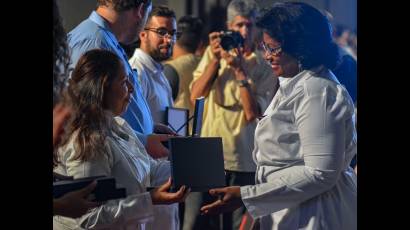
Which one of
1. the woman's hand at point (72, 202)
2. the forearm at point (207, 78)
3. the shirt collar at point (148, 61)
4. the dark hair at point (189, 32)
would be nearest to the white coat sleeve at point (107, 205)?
the woman's hand at point (72, 202)

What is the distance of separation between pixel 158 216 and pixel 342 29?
9.44 ft

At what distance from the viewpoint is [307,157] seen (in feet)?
9.35

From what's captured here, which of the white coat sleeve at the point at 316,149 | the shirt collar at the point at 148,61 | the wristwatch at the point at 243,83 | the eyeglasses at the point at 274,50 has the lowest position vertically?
the white coat sleeve at the point at 316,149

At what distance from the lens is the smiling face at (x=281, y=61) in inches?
118

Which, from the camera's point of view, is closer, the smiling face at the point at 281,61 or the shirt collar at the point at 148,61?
the smiling face at the point at 281,61

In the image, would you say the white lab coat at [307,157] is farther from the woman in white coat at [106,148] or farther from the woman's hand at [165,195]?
the woman in white coat at [106,148]

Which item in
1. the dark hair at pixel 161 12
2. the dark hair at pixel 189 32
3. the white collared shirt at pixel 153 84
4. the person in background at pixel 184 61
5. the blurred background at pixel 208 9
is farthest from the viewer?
the dark hair at pixel 189 32

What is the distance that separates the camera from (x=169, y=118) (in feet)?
13.2

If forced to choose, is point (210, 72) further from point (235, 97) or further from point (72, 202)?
point (72, 202)

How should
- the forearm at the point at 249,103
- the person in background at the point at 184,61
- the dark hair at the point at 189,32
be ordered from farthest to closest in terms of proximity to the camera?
the dark hair at the point at 189,32, the person in background at the point at 184,61, the forearm at the point at 249,103

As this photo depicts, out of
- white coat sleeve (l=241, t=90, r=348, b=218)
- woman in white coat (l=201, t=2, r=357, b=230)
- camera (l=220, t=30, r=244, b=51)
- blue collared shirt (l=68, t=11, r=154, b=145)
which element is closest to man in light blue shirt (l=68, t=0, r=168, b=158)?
blue collared shirt (l=68, t=11, r=154, b=145)

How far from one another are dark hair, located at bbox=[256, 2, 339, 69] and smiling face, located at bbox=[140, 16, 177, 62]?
4.74ft
